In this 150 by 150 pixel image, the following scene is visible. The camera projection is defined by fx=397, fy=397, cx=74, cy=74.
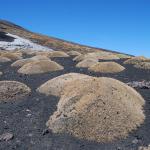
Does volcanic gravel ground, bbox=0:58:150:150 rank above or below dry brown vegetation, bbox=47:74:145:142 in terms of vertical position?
below

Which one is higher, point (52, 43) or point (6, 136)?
point (6, 136)

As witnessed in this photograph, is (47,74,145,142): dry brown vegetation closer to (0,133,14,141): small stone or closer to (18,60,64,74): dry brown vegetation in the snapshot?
(0,133,14,141): small stone

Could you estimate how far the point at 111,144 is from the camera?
57.5 ft

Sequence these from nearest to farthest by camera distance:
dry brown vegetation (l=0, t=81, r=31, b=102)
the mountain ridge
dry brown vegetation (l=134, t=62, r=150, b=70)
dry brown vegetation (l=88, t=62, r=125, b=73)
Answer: dry brown vegetation (l=0, t=81, r=31, b=102)
dry brown vegetation (l=88, t=62, r=125, b=73)
dry brown vegetation (l=134, t=62, r=150, b=70)
the mountain ridge

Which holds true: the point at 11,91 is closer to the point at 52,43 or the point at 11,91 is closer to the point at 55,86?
the point at 55,86

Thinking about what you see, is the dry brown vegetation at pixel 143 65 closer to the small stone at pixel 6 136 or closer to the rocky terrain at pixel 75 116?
the rocky terrain at pixel 75 116

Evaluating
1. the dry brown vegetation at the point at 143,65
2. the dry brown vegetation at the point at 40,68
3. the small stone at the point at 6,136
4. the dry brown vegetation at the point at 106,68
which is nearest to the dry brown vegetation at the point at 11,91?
the small stone at the point at 6,136

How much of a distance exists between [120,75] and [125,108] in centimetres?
1299

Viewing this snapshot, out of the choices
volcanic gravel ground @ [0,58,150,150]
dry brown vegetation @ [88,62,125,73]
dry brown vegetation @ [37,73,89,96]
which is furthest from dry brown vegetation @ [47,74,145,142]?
dry brown vegetation @ [88,62,125,73]

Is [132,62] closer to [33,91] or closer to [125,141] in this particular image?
[33,91]

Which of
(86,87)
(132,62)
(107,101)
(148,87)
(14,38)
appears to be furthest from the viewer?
(14,38)

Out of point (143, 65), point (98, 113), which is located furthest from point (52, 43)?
point (98, 113)

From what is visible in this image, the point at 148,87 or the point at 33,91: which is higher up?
the point at 148,87

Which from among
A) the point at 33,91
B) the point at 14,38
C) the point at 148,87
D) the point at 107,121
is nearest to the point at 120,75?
the point at 148,87
